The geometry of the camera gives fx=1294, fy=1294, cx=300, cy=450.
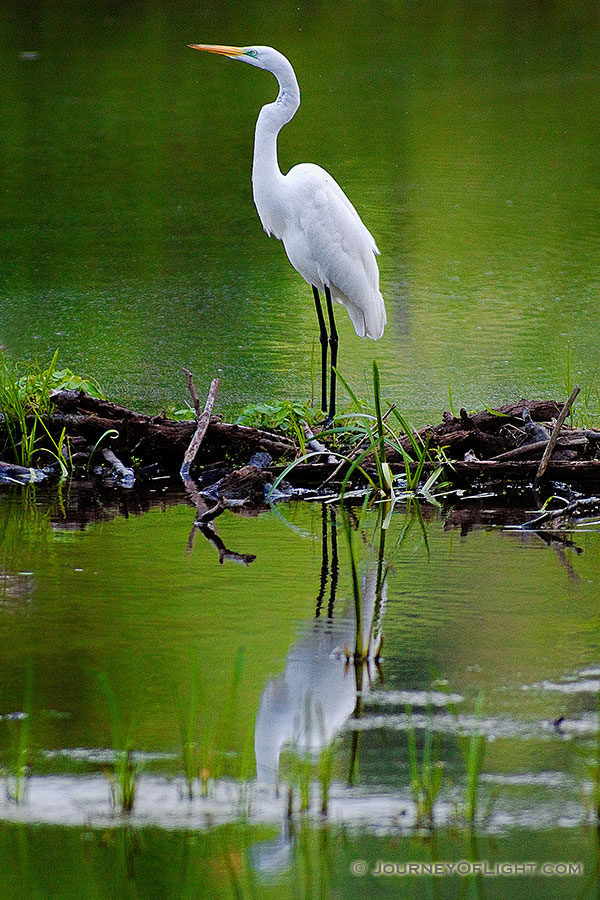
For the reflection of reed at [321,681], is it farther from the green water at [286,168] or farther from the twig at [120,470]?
the green water at [286,168]

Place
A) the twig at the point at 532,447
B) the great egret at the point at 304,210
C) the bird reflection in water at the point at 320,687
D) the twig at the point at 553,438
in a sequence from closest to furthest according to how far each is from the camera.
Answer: the bird reflection in water at the point at 320,687, the twig at the point at 553,438, the twig at the point at 532,447, the great egret at the point at 304,210

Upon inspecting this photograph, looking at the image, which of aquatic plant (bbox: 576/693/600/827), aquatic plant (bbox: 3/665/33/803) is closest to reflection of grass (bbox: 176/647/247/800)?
aquatic plant (bbox: 3/665/33/803)

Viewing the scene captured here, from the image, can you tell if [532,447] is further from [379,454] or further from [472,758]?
[472,758]

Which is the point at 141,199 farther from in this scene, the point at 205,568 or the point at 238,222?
the point at 205,568

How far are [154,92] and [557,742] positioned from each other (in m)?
12.3

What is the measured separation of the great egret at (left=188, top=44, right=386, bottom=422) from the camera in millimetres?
5043

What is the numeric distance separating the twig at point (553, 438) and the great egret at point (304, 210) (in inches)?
40.1

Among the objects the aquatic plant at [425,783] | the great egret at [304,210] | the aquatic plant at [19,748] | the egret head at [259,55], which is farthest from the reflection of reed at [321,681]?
the egret head at [259,55]

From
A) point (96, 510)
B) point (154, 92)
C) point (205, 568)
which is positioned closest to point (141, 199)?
point (154, 92)

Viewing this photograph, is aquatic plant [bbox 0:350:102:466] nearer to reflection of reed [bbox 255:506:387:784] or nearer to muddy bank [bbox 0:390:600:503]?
muddy bank [bbox 0:390:600:503]

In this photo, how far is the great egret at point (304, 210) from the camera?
5.04 m

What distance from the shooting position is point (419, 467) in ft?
14.0

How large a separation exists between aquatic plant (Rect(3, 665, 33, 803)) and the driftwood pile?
173 centimetres

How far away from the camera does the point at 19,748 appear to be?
7.84ft
